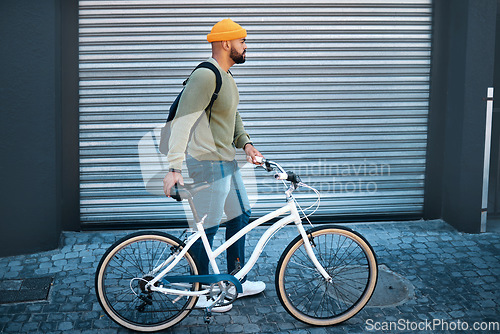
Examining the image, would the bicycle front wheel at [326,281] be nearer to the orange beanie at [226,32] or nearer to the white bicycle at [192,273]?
the white bicycle at [192,273]

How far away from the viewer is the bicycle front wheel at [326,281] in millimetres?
4859

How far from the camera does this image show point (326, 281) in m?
5.02

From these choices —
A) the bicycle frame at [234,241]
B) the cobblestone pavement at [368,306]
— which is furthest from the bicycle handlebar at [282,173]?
the cobblestone pavement at [368,306]

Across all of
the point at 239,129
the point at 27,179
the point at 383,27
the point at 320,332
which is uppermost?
the point at 383,27

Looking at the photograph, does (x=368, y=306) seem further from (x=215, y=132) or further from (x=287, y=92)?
(x=287, y=92)

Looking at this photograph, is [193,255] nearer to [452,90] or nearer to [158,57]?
[158,57]

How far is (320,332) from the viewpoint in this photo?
489 cm

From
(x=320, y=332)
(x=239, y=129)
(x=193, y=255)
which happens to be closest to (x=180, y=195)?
(x=193, y=255)

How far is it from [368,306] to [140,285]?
1.91 meters

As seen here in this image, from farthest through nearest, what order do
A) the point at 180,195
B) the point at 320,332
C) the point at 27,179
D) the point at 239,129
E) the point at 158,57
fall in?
the point at 158,57 → the point at 27,179 → the point at 239,129 → the point at 320,332 → the point at 180,195

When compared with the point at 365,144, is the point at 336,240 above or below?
below

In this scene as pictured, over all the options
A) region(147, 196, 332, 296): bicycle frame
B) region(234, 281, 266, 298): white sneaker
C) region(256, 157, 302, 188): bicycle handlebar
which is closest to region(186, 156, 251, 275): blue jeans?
region(147, 196, 332, 296): bicycle frame

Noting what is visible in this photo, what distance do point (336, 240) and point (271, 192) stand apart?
2.61 metres

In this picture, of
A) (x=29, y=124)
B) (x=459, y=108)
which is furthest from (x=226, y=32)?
(x=459, y=108)
